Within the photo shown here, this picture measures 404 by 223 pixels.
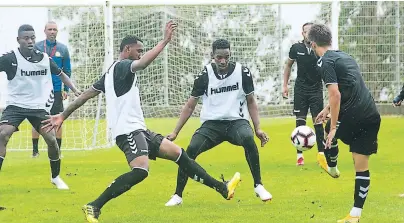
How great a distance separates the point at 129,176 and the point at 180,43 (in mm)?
12321

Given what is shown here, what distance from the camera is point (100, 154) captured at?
17.4 m

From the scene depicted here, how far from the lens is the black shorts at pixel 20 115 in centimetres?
1109

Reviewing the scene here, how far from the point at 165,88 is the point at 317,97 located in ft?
25.0

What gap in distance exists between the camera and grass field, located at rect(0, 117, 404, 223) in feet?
30.3

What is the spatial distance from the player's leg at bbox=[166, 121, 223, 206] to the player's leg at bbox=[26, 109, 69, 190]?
2276 millimetres

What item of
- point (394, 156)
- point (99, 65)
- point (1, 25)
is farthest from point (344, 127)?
point (1, 25)

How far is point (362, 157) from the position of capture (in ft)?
27.9

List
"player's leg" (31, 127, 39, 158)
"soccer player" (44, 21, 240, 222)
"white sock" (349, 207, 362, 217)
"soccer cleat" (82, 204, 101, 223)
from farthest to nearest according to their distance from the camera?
"player's leg" (31, 127, 39, 158) < "soccer player" (44, 21, 240, 222) < "soccer cleat" (82, 204, 101, 223) < "white sock" (349, 207, 362, 217)

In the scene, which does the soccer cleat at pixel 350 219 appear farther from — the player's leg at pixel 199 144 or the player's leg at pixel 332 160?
the player's leg at pixel 332 160

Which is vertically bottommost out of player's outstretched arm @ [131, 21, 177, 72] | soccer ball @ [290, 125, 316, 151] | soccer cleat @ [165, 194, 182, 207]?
soccer cleat @ [165, 194, 182, 207]

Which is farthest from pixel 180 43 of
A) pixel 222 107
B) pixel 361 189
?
pixel 361 189

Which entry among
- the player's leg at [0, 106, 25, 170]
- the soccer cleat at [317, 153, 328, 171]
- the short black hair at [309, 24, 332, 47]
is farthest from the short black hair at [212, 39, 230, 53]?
the soccer cleat at [317, 153, 328, 171]

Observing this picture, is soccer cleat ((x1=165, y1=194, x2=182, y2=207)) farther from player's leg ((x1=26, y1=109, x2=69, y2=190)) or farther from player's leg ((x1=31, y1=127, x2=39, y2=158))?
player's leg ((x1=31, y1=127, x2=39, y2=158))

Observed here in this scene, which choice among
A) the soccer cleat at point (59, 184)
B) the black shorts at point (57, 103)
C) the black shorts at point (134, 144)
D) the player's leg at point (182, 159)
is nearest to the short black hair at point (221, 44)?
the player's leg at point (182, 159)
